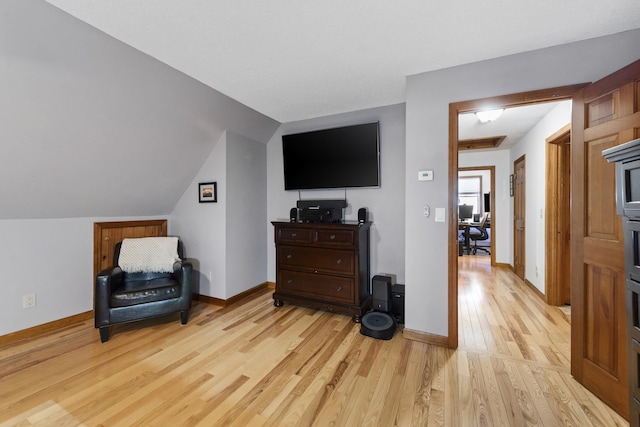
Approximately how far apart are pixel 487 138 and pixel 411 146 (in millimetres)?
3125

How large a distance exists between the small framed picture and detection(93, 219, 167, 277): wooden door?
2.47 feet

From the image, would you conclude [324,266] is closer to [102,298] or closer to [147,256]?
[147,256]

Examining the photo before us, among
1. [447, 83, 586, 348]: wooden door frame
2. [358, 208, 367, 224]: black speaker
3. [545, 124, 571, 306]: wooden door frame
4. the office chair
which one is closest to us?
[447, 83, 586, 348]: wooden door frame

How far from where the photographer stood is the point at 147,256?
2.84 m

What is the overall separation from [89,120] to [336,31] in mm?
2057

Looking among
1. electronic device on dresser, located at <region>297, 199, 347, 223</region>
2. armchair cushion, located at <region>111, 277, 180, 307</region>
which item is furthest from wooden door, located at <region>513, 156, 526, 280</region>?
armchair cushion, located at <region>111, 277, 180, 307</region>

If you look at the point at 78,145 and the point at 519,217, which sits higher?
the point at 78,145

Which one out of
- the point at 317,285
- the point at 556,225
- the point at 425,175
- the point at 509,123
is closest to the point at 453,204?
the point at 425,175

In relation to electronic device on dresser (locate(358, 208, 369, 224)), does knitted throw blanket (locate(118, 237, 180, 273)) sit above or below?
below

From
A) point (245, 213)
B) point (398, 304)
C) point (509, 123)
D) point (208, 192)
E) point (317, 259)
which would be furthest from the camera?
point (509, 123)

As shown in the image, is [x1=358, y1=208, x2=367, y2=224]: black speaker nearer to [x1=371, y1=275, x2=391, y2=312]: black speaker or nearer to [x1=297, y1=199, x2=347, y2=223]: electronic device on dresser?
[x1=297, y1=199, x2=347, y2=223]: electronic device on dresser

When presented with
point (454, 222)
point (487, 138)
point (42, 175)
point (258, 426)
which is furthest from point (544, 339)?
point (42, 175)

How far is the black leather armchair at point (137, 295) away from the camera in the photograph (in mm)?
2334

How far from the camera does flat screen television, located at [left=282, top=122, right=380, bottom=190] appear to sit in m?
3.04
